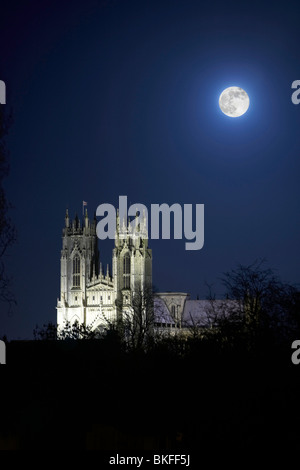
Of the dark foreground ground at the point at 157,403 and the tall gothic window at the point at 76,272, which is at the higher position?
the tall gothic window at the point at 76,272

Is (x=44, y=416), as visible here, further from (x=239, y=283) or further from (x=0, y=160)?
(x=239, y=283)

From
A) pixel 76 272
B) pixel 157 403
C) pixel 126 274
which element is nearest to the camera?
pixel 157 403

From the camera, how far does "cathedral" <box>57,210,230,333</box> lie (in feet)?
343

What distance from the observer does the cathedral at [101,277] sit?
104688 millimetres

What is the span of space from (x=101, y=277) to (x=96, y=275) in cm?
298

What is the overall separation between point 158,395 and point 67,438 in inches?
80.9

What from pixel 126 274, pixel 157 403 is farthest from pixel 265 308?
pixel 126 274

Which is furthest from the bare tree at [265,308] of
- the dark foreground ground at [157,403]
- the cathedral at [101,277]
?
the cathedral at [101,277]

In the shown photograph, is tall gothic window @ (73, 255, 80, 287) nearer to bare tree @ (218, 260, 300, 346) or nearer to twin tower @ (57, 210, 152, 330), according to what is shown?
twin tower @ (57, 210, 152, 330)

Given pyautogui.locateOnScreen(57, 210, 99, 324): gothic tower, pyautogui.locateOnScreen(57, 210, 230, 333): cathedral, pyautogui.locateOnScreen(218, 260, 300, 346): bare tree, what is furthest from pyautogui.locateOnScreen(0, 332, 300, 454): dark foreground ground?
pyautogui.locateOnScreen(57, 210, 99, 324): gothic tower

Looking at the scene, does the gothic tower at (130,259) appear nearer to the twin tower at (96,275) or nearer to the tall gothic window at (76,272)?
the twin tower at (96,275)

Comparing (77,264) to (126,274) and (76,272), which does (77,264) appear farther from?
(126,274)

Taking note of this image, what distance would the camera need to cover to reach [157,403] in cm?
1817
